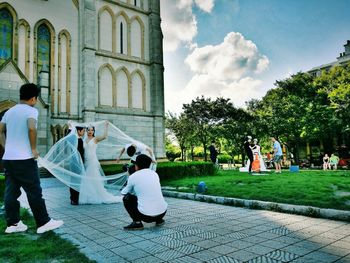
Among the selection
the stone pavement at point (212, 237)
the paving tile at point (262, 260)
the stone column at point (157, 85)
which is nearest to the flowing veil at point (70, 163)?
the stone pavement at point (212, 237)

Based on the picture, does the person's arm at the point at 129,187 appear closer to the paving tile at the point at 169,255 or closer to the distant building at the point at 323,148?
the paving tile at the point at 169,255

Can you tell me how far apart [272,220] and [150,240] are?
2.80m

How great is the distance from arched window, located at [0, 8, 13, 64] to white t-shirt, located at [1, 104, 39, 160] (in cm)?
1637

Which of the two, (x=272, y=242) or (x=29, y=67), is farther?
(x=29, y=67)

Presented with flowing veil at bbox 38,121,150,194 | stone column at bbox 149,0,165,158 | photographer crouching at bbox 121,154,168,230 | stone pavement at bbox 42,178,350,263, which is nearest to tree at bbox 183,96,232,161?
Answer: stone column at bbox 149,0,165,158

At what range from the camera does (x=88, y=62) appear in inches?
820

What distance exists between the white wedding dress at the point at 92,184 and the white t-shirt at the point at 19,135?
3.72 m

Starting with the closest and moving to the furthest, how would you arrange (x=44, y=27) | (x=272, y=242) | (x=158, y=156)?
(x=272, y=242) → (x=44, y=27) → (x=158, y=156)

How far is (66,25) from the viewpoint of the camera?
2116 centimetres

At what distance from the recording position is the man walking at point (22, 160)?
4.96 m

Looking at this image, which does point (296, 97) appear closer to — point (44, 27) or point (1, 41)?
point (44, 27)

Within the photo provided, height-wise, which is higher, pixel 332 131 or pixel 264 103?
pixel 264 103

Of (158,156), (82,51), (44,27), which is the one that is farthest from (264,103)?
(44,27)

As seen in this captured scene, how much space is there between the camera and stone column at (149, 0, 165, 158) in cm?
2392
